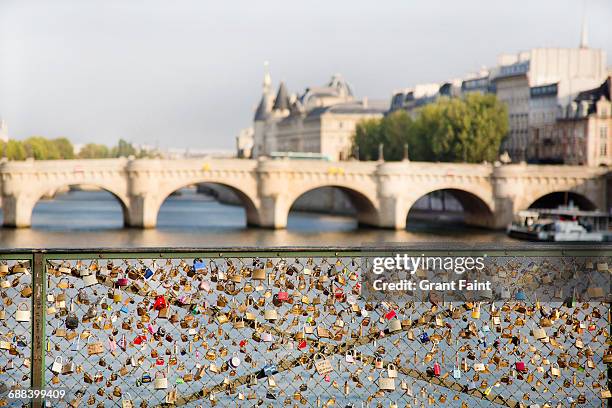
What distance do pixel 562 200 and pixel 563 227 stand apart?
49.6 ft

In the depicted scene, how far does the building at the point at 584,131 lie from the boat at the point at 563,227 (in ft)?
45.9

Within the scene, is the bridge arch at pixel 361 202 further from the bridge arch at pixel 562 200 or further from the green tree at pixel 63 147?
the green tree at pixel 63 147

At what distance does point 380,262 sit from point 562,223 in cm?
4727

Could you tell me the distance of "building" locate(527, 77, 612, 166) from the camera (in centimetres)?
7594

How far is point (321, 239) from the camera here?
52781 millimetres

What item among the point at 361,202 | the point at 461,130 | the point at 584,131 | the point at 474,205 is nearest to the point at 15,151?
the point at 361,202

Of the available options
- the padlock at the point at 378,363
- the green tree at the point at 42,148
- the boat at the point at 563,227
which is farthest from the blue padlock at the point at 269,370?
the green tree at the point at 42,148

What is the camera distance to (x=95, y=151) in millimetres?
151750

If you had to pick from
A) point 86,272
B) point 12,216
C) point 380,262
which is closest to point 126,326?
point 86,272

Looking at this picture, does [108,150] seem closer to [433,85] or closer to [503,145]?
[433,85]

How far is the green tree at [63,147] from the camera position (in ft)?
363

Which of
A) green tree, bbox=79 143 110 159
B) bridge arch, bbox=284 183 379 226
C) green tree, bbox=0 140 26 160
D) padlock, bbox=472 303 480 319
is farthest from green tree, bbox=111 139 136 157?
padlock, bbox=472 303 480 319

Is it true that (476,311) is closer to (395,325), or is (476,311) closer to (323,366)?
(395,325)

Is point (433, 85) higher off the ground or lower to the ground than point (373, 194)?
higher
